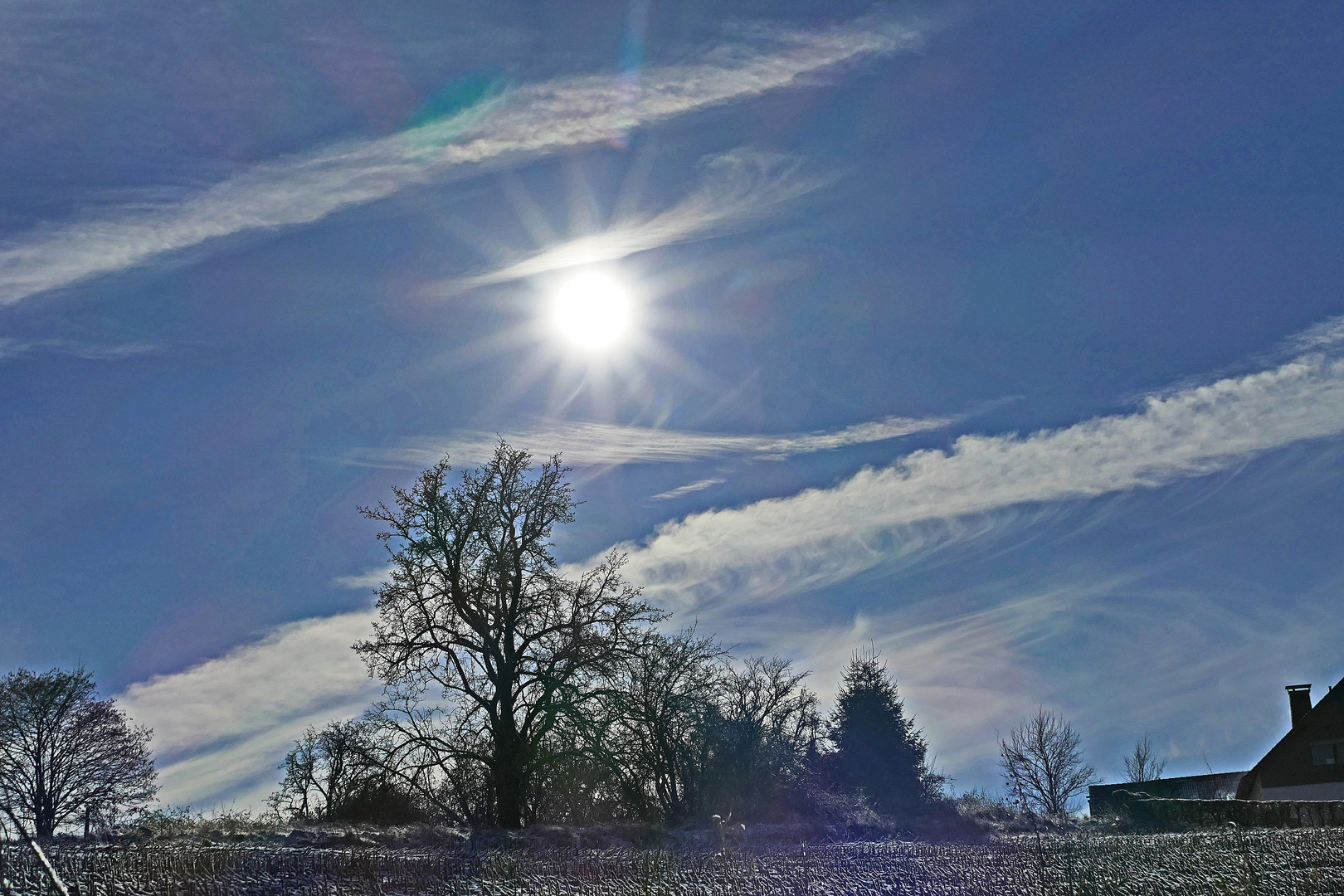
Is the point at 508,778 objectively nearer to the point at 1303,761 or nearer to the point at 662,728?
the point at 662,728

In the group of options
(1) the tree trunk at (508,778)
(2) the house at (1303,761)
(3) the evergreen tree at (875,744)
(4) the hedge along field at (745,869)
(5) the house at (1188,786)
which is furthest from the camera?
(2) the house at (1303,761)

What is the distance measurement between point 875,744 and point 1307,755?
114 feet

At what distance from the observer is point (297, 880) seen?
290 inches

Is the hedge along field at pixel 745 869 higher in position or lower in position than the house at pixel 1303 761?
higher

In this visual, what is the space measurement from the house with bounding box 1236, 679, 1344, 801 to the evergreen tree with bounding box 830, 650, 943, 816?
3116 cm

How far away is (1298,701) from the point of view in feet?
174

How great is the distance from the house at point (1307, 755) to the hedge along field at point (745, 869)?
1652 inches

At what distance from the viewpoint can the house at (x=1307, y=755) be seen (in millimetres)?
49594

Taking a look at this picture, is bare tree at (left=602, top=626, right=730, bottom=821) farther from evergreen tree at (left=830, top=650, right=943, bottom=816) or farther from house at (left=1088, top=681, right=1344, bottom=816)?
house at (left=1088, top=681, right=1344, bottom=816)

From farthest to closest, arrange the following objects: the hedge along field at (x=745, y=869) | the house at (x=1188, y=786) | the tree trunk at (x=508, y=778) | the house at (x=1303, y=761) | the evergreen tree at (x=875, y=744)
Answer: the house at (x=1303, y=761) < the house at (x=1188, y=786) < the evergreen tree at (x=875, y=744) < the tree trunk at (x=508, y=778) < the hedge along field at (x=745, y=869)

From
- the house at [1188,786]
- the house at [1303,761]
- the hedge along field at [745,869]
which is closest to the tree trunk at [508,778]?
the hedge along field at [745,869]

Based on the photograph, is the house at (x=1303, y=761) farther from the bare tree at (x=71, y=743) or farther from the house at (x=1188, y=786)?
the bare tree at (x=71, y=743)

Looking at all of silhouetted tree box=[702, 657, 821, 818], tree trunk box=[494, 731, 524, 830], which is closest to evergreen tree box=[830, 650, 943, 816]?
silhouetted tree box=[702, 657, 821, 818]

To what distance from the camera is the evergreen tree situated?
2983cm
